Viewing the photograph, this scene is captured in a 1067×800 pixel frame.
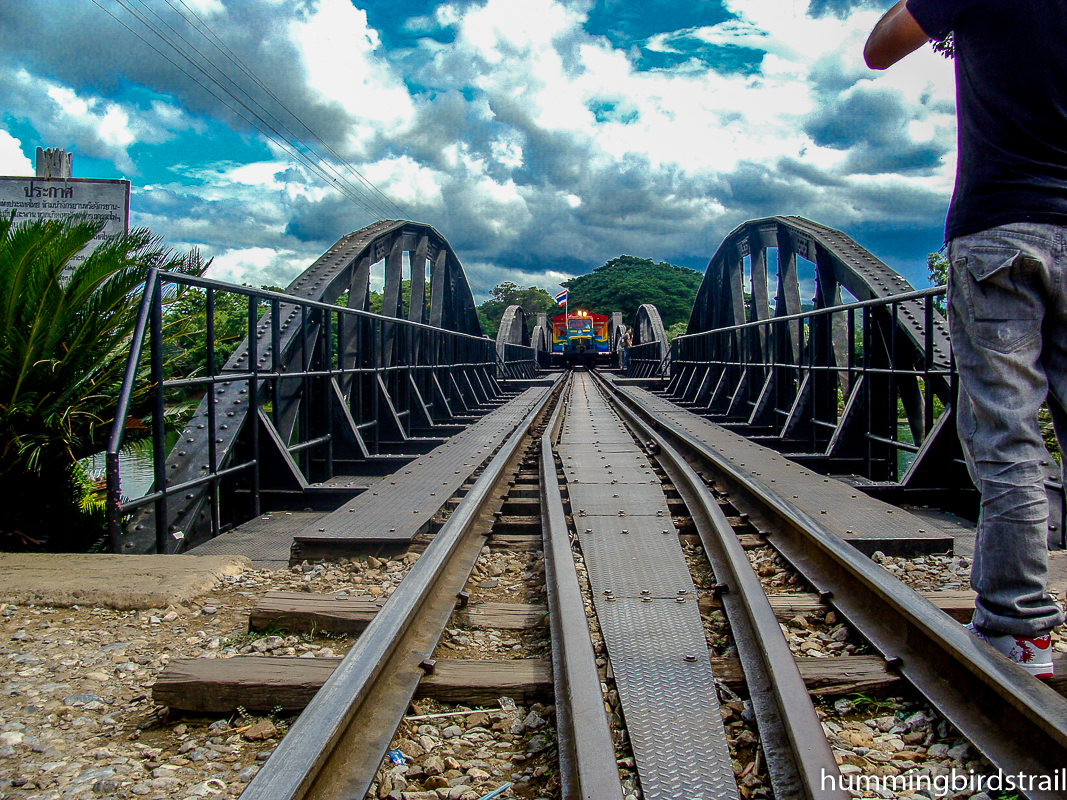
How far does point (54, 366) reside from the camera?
4.47 m

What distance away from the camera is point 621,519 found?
4098mm

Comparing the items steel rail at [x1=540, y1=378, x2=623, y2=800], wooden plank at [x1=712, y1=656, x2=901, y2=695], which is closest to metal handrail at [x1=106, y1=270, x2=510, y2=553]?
steel rail at [x1=540, y1=378, x2=623, y2=800]

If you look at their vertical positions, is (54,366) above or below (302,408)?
above

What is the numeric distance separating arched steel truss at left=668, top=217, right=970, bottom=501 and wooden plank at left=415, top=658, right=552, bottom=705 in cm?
385

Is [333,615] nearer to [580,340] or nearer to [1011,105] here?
[1011,105]

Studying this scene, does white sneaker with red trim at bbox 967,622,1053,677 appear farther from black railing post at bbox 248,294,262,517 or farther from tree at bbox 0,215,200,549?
tree at bbox 0,215,200,549

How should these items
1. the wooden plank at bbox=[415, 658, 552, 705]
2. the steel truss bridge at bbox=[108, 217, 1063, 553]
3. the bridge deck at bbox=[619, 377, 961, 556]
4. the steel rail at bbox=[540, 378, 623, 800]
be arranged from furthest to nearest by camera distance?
the steel truss bridge at bbox=[108, 217, 1063, 553] → the bridge deck at bbox=[619, 377, 961, 556] → the wooden plank at bbox=[415, 658, 552, 705] → the steel rail at bbox=[540, 378, 623, 800]

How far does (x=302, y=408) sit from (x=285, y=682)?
4.26 m

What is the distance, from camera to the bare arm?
2139 millimetres

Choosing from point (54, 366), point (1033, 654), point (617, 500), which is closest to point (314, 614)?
point (1033, 654)

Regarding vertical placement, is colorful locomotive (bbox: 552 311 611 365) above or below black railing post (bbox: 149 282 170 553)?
above

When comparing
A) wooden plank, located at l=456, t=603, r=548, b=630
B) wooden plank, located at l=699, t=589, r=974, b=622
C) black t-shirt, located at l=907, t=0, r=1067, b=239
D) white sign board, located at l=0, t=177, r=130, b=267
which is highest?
white sign board, located at l=0, t=177, r=130, b=267

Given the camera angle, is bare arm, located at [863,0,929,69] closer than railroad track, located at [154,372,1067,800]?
No

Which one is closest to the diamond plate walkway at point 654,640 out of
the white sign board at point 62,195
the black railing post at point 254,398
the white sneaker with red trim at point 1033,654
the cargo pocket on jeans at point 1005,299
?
the white sneaker with red trim at point 1033,654
